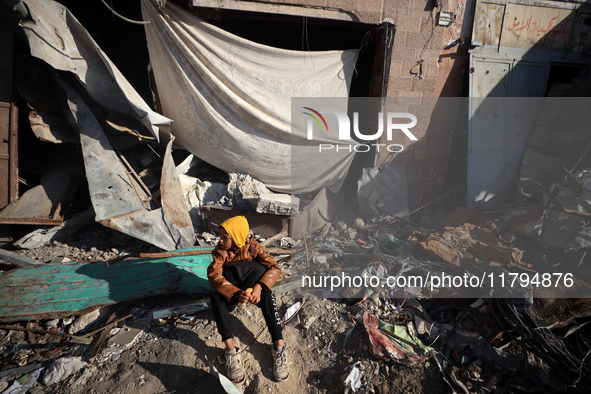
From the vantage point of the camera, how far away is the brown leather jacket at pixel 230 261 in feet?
6.59

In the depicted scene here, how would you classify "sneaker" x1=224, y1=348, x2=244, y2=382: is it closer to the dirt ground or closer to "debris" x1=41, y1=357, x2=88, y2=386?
the dirt ground

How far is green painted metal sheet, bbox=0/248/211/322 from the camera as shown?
→ 2.29 m

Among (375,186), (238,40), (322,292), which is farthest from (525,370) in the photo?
(238,40)

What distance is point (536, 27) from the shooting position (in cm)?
407

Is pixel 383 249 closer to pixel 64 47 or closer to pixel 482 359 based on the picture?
pixel 482 359

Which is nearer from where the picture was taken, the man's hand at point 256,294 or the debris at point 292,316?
the man's hand at point 256,294

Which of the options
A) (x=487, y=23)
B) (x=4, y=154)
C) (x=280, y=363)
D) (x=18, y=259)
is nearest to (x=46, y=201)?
(x=4, y=154)

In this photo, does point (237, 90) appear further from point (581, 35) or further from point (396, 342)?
point (581, 35)

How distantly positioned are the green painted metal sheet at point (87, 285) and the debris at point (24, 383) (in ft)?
1.45

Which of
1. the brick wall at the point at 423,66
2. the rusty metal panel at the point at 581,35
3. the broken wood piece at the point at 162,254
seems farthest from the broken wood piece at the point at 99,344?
the rusty metal panel at the point at 581,35

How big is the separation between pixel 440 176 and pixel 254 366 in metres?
3.76

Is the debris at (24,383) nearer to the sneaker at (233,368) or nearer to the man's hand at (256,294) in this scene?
the sneaker at (233,368)

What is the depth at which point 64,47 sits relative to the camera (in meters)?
2.84

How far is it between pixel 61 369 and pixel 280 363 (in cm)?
149
